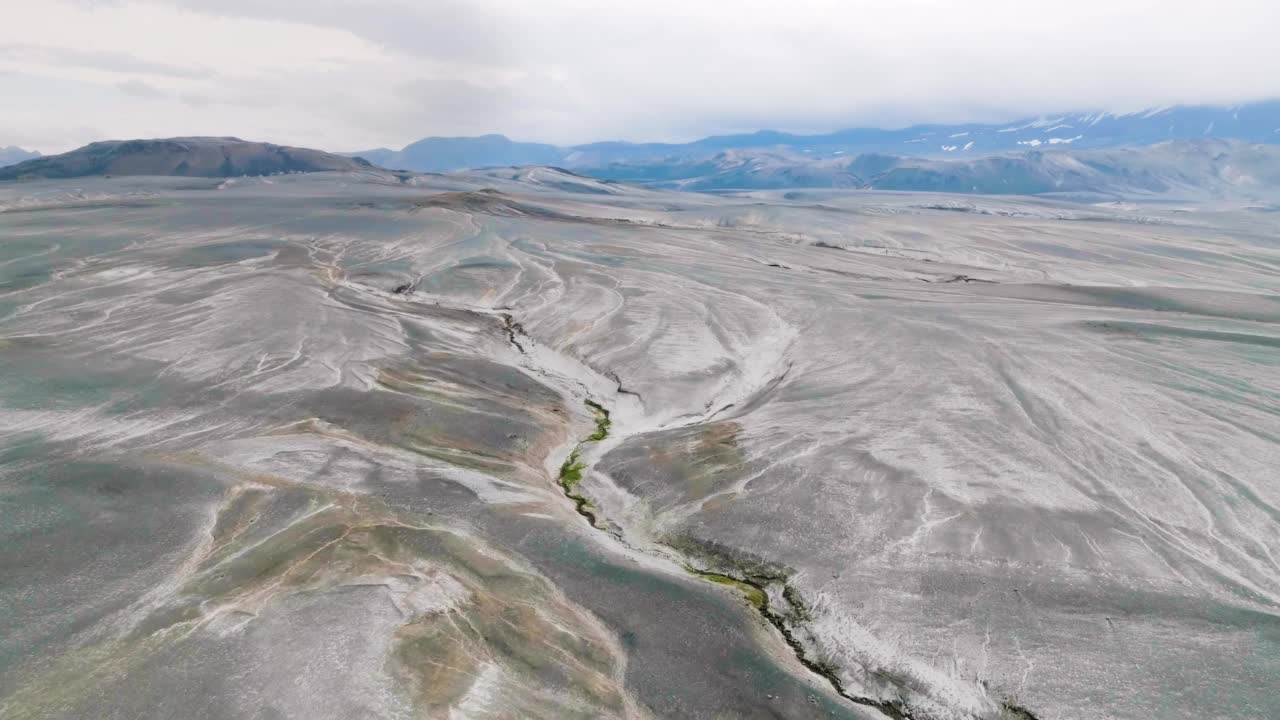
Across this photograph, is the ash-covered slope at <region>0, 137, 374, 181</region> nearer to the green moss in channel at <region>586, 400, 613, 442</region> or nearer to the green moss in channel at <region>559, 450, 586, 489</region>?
the green moss in channel at <region>586, 400, 613, 442</region>

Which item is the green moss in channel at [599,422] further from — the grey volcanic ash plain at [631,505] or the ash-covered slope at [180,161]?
the ash-covered slope at [180,161]

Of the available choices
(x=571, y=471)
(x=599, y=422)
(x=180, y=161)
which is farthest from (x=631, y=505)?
(x=180, y=161)

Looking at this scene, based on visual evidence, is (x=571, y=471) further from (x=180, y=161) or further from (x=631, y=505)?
(x=180, y=161)

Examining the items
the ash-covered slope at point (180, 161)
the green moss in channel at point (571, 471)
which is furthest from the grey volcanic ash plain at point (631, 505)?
the ash-covered slope at point (180, 161)

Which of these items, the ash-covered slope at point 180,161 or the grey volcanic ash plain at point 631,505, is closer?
the grey volcanic ash plain at point 631,505

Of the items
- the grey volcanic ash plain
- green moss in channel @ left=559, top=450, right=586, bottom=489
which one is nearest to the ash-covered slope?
the grey volcanic ash plain

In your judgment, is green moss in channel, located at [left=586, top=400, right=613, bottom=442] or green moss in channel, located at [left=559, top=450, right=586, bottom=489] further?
green moss in channel, located at [left=586, top=400, right=613, bottom=442]
